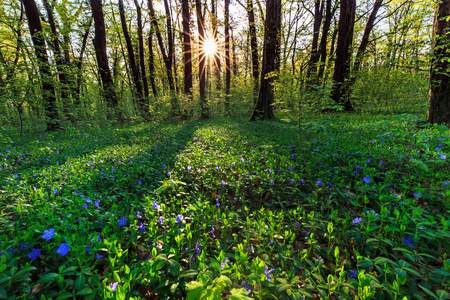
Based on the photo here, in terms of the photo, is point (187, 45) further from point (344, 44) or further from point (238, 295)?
point (238, 295)

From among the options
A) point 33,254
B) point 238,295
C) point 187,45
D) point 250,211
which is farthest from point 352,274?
point 187,45

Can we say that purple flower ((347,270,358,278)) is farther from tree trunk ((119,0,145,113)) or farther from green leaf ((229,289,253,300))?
tree trunk ((119,0,145,113))

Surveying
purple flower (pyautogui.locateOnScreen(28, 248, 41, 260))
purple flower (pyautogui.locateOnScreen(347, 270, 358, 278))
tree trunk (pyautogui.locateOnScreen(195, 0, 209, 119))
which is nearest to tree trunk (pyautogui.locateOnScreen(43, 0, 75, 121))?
tree trunk (pyautogui.locateOnScreen(195, 0, 209, 119))

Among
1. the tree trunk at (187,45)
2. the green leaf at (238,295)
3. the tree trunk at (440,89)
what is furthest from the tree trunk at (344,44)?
the green leaf at (238,295)

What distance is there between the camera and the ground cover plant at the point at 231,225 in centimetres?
127

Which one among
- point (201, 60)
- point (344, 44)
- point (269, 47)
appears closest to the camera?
point (269, 47)

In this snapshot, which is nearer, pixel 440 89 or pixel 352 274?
pixel 352 274

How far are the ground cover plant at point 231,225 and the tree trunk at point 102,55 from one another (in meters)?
7.56

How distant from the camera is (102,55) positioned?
10.8 m

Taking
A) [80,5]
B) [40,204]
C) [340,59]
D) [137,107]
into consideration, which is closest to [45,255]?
[40,204]

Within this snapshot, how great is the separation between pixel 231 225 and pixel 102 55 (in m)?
13.1

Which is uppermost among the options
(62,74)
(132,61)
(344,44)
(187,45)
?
(187,45)

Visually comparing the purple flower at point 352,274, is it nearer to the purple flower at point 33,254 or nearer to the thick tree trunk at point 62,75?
the purple flower at point 33,254

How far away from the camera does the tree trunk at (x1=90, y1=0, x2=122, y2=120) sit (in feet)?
34.4
